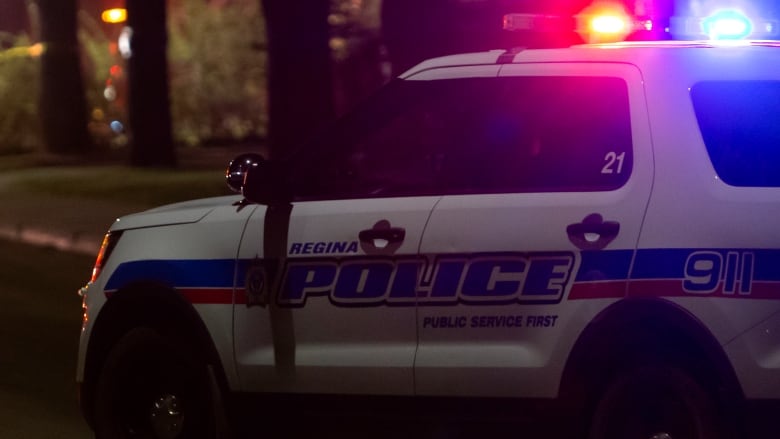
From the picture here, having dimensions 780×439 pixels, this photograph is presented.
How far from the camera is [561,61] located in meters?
6.07

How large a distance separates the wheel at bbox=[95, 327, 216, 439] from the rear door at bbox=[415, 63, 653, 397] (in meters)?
1.07

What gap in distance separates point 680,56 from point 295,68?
12612mm

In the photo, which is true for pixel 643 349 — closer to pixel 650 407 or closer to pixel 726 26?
pixel 650 407

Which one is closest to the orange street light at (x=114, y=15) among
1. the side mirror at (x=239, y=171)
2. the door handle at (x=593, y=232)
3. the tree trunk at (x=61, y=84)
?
the tree trunk at (x=61, y=84)

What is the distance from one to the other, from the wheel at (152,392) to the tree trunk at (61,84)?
82.6 feet

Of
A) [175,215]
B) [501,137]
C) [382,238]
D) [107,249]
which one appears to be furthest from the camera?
[107,249]

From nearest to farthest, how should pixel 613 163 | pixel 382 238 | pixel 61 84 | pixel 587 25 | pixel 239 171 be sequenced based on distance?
pixel 613 163, pixel 382 238, pixel 587 25, pixel 239 171, pixel 61 84

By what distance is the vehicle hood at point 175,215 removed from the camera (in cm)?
677

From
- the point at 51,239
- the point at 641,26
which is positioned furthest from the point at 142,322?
the point at 51,239

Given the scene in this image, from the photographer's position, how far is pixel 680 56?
231 inches

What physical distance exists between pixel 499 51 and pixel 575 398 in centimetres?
136

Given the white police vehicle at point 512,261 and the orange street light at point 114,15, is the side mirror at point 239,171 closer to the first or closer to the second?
the white police vehicle at point 512,261

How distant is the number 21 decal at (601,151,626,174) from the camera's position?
583cm

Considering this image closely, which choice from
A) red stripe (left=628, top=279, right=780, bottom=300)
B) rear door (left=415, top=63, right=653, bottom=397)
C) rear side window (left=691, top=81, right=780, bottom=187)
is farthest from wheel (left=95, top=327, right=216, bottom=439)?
rear side window (left=691, top=81, right=780, bottom=187)
